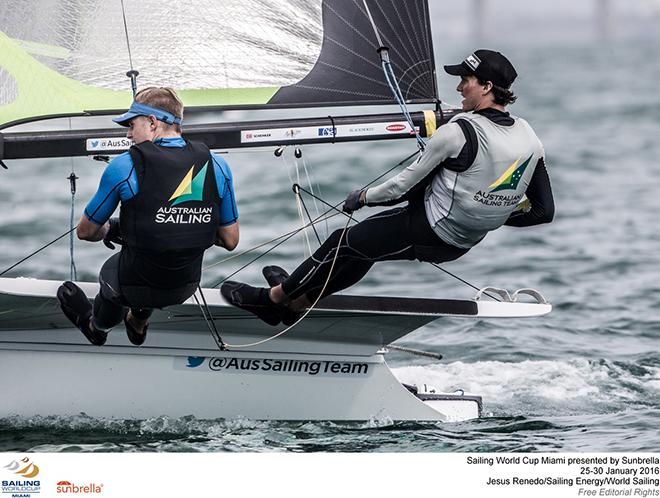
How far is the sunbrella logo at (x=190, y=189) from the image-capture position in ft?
17.1

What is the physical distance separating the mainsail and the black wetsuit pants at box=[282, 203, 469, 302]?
0.86 m

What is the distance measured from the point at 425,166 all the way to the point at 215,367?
1.62 metres

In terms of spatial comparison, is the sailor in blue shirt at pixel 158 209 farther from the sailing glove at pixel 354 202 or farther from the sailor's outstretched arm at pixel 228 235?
the sailing glove at pixel 354 202

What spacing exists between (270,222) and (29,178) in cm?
568

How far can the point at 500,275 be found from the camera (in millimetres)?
11016

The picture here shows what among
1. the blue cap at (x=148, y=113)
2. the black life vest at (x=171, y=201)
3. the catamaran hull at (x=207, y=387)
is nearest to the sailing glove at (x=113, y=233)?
the black life vest at (x=171, y=201)

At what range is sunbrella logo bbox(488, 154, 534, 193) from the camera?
216 inches

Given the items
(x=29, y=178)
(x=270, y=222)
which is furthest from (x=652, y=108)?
(x=270, y=222)

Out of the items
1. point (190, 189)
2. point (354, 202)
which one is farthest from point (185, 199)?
point (354, 202)

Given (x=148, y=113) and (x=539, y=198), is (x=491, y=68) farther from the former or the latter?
(x=148, y=113)
